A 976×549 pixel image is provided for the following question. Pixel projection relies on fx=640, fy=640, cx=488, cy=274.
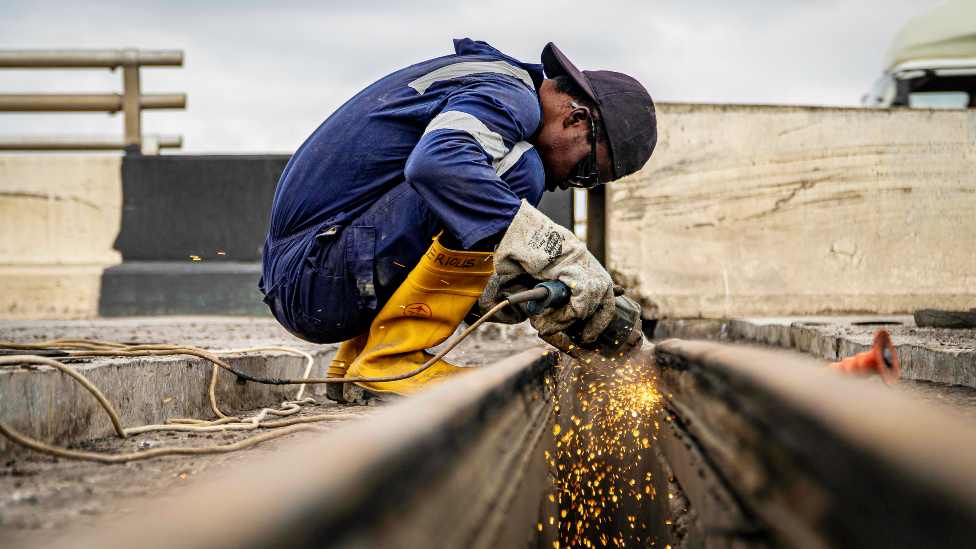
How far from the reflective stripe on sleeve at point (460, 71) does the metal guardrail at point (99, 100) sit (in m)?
2.81

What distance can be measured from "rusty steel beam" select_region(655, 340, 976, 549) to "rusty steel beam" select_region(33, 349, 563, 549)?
1.07 feet

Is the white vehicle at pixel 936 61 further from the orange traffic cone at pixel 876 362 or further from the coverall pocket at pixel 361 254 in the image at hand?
the coverall pocket at pixel 361 254

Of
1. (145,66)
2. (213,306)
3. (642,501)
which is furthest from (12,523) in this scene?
(145,66)

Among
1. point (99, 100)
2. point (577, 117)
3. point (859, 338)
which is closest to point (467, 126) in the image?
point (577, 117)

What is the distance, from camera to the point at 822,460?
0.62m

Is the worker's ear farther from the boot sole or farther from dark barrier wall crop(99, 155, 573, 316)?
dark barrier wall crop(99, 155, 573, 316)

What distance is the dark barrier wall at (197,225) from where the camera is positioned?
3.71 m

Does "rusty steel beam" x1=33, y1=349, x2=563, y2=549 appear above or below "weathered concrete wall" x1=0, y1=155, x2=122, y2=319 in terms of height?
below

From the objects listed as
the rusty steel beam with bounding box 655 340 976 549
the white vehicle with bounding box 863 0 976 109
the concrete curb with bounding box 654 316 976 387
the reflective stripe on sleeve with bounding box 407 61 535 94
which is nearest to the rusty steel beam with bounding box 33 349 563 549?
the rusty steel beam with bounding box 655 340 976 549

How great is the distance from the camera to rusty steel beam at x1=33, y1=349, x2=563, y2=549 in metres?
0.41

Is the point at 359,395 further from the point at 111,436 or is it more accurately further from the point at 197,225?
the point at 197,225

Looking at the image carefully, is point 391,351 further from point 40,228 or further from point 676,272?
point 40,228

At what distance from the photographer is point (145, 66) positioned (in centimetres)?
390

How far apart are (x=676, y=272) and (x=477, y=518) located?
2685 millimetres
